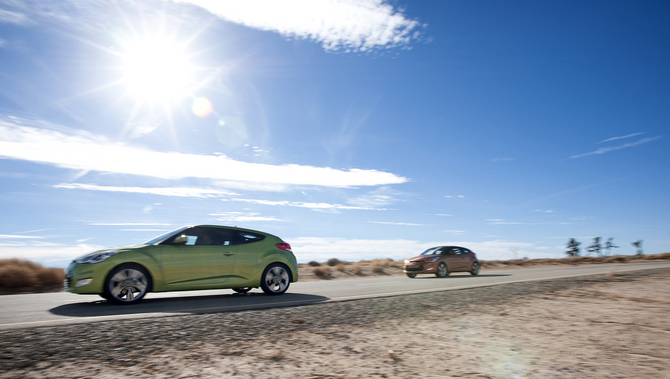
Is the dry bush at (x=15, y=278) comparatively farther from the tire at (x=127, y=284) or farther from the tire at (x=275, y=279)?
the tire at (x=275, y=279)

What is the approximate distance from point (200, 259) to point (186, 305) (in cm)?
112

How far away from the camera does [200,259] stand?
355 inches

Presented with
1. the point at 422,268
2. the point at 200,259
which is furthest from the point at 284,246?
the point at 422,268

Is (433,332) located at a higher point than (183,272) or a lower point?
lower

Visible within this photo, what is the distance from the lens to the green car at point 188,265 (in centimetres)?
810

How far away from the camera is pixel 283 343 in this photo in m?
4.88

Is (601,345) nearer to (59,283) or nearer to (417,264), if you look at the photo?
(417,264)

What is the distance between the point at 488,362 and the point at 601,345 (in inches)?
68.3

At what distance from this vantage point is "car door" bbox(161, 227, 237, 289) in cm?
872

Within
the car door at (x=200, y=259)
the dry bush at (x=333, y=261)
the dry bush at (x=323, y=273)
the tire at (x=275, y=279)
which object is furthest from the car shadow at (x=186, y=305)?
the dry bush at (x=333, y=261)

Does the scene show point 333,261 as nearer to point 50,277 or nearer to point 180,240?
point 50,277

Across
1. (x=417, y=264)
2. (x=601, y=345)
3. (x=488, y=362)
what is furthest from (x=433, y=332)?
(x=417, y=264)

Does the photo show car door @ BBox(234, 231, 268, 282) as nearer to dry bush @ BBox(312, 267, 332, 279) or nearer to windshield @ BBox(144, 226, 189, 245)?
windshield @ BBox(144, 226, 189, 245)

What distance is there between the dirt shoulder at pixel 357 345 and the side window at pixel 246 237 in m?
2.77
